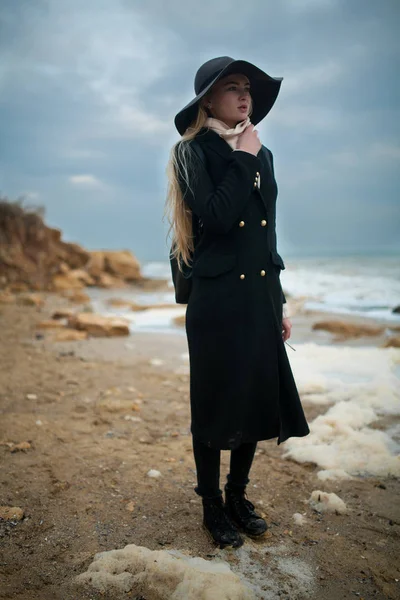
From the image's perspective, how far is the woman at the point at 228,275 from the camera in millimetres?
2322

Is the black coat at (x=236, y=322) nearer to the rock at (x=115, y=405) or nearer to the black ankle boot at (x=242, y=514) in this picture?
the black ankle boot at (x=242, y=514)

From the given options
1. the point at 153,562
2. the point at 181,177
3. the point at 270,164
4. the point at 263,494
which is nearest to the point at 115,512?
the point at 153,562

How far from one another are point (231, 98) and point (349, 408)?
3069 mm

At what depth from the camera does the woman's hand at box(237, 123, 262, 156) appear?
235cm

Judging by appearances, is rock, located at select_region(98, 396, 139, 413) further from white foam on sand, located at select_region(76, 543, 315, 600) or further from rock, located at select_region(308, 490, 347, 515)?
white foam on sand, located at select_region(76, 543, 315, 600)

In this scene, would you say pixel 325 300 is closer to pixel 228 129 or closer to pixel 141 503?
pixel 141 503

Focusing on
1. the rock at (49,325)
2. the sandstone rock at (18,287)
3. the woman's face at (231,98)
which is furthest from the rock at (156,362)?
the sandstone rock at (18,287)

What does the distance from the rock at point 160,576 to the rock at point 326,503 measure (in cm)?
90

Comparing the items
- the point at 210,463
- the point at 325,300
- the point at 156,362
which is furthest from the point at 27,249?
the point at 210,463

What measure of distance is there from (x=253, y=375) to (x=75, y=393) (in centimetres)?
319

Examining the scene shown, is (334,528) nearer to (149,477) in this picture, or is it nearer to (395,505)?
(395,505)

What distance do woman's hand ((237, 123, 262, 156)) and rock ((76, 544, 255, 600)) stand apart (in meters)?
1.96

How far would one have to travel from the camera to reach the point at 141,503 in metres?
2.89

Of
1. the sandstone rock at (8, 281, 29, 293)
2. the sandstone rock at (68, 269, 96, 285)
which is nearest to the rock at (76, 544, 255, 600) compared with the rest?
the sandstone rock at (8, 281, 29, 293)
